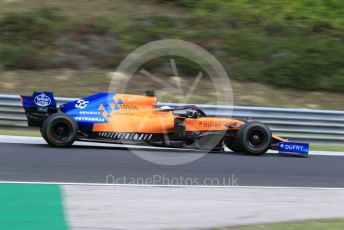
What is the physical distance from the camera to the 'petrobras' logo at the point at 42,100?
35.6 ft

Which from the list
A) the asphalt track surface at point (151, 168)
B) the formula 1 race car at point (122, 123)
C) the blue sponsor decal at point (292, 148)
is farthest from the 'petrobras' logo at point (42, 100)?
the blue sponsor decal at point (292, 148)

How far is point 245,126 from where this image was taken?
11.3 m

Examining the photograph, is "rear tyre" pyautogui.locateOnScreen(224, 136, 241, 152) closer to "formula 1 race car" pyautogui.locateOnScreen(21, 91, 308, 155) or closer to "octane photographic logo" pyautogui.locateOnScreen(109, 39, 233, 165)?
"formula 1 race car" pyautogui.locateOnScreen(21, 91, 308, 155)

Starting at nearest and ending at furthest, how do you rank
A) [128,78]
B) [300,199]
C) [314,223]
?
[314,223] < [300,199] < [128,78]

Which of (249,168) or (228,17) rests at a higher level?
(228,17)

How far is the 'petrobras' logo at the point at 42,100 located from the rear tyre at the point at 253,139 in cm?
341

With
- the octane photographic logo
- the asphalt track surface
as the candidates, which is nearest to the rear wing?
the asphalt track surface

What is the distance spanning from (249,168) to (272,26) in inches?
438

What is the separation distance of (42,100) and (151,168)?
2.73m

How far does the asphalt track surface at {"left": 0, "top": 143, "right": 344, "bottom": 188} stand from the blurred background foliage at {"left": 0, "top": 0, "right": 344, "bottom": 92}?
22.3 ft

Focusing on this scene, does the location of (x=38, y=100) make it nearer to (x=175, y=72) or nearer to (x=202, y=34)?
(x=175, y=72)

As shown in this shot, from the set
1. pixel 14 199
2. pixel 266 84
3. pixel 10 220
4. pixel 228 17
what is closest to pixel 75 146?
pixel 14 199

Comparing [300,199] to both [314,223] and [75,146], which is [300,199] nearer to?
[314,223]

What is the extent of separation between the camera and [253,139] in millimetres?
11375
